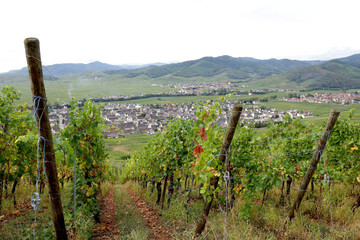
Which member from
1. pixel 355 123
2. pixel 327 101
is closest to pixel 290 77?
pixel 327 101

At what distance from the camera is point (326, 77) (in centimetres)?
17062

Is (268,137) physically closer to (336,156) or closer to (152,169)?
(336,156)

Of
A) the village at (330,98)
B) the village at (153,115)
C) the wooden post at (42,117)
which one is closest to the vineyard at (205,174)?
the wooden post at (42,117)

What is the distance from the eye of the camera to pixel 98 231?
5617mm

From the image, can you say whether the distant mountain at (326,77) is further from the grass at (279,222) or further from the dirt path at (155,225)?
the dirt path at (155,225)

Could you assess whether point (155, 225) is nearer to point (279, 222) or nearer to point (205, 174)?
point (279, 222)

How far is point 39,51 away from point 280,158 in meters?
6.48

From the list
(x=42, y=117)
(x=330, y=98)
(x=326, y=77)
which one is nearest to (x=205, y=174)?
(x=42, y=117)

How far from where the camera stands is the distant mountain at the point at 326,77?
506 ft

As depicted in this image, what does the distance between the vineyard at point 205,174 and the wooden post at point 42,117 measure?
0.01 metres

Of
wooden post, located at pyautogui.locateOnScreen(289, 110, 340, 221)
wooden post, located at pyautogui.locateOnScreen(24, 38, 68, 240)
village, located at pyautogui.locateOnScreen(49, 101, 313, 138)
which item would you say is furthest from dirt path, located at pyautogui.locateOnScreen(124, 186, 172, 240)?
village, located at pyautogui.locateOnScreen(49, 101, 313, 138)

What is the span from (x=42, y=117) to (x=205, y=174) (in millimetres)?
2646

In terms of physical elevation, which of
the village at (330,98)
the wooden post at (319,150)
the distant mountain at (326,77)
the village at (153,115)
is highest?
the distant mountain at (326,77)

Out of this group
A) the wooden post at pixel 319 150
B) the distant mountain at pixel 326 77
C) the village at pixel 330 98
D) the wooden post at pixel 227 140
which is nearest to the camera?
the wooden post at pixel 227 140
